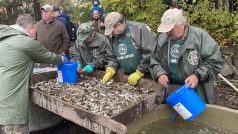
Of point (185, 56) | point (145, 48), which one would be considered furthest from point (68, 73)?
point (185, 56)

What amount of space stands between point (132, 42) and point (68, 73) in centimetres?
102

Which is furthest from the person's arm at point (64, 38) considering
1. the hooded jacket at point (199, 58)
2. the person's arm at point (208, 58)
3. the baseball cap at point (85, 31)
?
the person's arm at point (208, 58)

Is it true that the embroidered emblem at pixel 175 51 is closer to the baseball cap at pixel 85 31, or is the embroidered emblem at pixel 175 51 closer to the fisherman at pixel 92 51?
the fisherman at pixel 92 51

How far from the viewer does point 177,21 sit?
137 inches

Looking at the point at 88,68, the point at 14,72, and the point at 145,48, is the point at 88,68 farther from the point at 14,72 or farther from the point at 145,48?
the point at 14,72

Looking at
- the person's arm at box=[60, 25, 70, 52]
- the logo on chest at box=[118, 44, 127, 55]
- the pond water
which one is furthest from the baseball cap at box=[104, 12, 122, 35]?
the person's arm at box=[60, 25, 70, 52]

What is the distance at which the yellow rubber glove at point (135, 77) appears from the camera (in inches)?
162

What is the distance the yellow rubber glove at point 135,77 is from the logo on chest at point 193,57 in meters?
0.78

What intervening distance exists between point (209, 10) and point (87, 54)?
3799 millimetres

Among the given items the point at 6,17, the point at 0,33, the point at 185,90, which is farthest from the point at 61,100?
the point at 6,17

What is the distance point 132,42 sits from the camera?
4.19 meters

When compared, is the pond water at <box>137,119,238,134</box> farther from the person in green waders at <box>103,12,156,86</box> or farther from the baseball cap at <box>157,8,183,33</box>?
the baseball cap at <box>157,8,183,33</box>

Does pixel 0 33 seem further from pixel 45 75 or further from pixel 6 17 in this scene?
pixel 6 17

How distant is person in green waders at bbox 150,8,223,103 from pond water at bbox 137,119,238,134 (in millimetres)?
416
